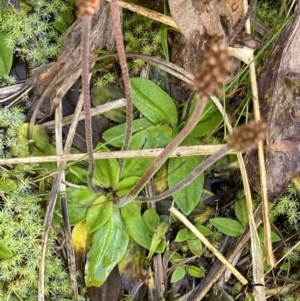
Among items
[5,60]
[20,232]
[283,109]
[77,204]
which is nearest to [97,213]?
[77,204]

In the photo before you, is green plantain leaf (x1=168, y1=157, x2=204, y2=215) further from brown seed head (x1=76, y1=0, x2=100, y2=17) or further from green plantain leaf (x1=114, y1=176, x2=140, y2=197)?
brown seed head (x1=76, y1=0, x2=100, y2=17)

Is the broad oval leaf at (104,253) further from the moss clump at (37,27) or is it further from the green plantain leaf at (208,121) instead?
the moss clump at (37,27)

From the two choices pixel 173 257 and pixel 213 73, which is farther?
pixel 173 257

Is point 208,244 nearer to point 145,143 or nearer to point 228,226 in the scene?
point 228,226

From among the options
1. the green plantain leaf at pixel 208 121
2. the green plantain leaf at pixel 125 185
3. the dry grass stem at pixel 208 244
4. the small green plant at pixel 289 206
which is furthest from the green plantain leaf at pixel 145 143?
the small green plant at pixel 289 206

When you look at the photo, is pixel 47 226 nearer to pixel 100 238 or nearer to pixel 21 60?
pixel 100 238

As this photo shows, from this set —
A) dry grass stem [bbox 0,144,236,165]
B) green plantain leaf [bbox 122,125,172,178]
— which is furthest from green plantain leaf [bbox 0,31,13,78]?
green plantain leaf [bbox 122,125,172,178]
